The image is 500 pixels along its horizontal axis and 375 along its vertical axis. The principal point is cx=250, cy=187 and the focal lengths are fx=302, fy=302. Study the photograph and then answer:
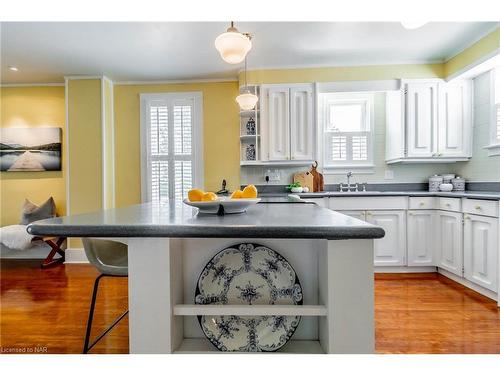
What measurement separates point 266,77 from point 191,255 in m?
3.33

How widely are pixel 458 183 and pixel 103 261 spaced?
3.96m

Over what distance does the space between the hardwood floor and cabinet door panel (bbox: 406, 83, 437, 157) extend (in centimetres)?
151

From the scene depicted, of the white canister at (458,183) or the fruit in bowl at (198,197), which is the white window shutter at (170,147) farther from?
the white canister at (458,183)

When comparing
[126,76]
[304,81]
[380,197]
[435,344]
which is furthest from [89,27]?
[435,344]

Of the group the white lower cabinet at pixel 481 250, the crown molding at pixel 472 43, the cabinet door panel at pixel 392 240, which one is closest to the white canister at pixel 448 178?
the cabinet door panel at pixel 392 240

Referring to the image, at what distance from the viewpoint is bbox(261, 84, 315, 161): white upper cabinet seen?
3844 millimetres

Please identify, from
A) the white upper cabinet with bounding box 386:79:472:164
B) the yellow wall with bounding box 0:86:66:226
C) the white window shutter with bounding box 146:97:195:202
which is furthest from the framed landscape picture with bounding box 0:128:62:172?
the white upper cabinet with bounding box 386:79:472:164

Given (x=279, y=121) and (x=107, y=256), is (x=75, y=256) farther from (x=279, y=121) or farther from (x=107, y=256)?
(x=279, y=121)

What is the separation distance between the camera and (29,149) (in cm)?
445

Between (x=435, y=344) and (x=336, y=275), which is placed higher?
(x=336, y=275)

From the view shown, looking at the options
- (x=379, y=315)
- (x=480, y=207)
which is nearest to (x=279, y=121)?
(x=480, y=207)

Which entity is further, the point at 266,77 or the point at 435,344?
the point at 266,77

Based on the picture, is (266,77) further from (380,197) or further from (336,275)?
(336,275)

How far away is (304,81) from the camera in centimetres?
394
